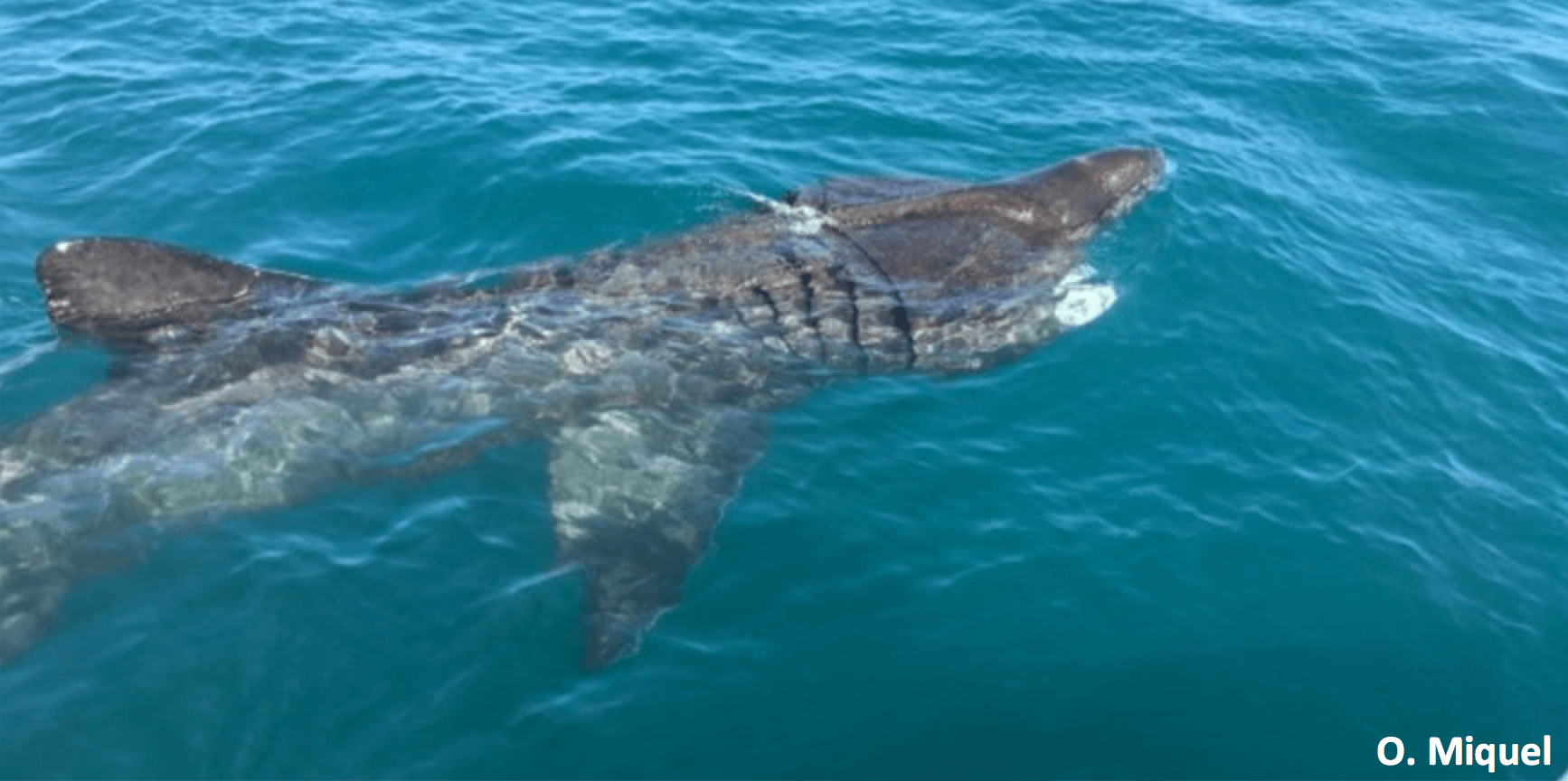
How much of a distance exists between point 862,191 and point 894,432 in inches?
197

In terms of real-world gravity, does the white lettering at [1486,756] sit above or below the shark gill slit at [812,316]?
below

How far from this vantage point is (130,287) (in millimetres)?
17031

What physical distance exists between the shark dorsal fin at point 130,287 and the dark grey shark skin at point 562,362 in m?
0.03

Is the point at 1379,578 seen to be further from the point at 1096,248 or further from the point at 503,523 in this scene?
the point at 503,523

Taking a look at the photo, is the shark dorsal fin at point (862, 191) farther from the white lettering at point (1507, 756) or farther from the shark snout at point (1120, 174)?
the white lettering at point (1507, 756)

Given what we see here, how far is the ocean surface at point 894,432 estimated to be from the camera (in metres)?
13.7

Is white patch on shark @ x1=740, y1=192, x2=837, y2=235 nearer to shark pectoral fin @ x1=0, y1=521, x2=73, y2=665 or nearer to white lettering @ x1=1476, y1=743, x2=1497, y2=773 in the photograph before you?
shark pectoral fin @ x1=0, y1=521, x2=73, y2=665

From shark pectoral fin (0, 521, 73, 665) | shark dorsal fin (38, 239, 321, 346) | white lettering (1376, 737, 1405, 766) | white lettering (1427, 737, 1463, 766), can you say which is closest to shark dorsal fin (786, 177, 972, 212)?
shark dorsal fin (38, 239, 321, 346)

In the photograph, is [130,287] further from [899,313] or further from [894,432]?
[899,313]

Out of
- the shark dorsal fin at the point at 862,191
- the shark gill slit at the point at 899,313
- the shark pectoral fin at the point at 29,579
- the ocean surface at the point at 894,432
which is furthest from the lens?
the shark dorsal fin at the point at 862,191

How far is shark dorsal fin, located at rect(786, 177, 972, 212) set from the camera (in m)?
20.8

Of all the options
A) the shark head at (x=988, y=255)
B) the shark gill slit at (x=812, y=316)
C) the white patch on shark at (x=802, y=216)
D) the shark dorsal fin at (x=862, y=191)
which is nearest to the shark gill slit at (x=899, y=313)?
the shark head at (x=988, y=255)

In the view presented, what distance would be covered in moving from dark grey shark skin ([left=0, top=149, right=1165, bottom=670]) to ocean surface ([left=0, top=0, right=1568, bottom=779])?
0.46 m

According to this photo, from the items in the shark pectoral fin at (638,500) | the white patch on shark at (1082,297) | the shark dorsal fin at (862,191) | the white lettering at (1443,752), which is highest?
the shark dorsal fin at (862,191)
